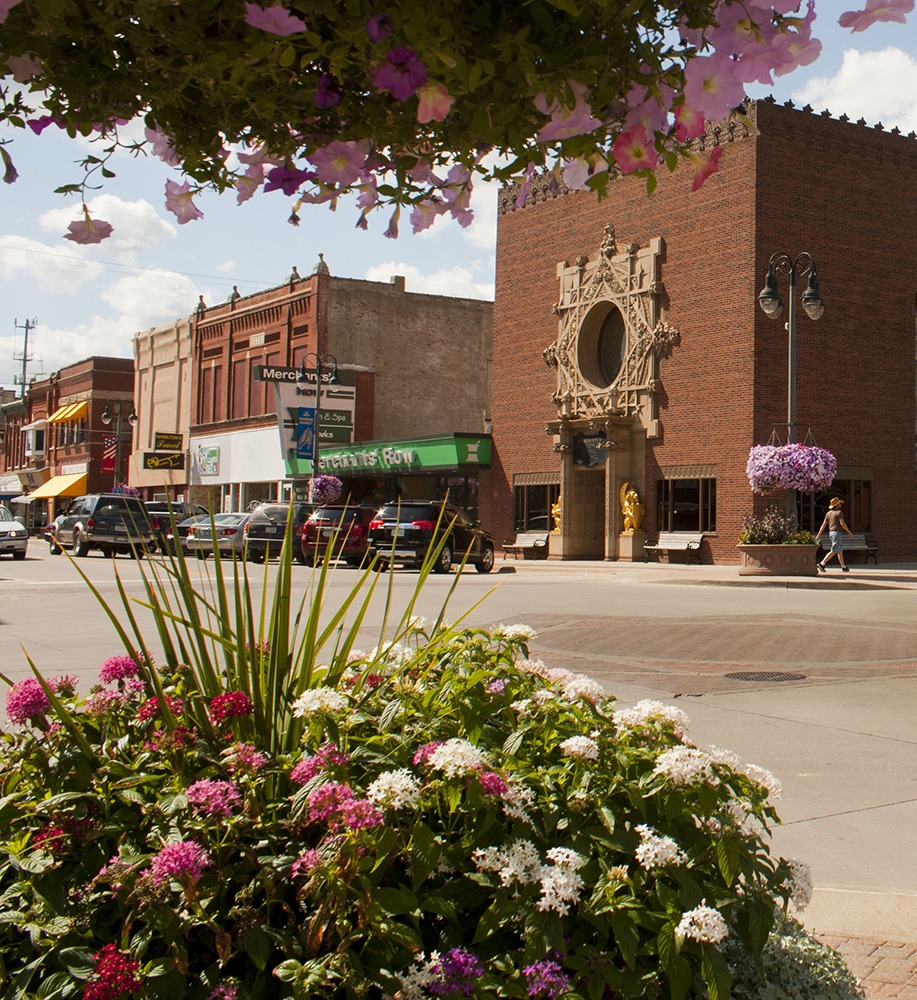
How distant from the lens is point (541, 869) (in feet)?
8.04

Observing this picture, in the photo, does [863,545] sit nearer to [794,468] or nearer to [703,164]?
[794,468]

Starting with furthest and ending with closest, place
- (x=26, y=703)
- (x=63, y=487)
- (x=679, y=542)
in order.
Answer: (x=63, y=487) < (x=679, y=542) < (x=26, y=703)

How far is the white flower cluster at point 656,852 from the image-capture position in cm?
247

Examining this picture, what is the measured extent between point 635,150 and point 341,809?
5.02ft

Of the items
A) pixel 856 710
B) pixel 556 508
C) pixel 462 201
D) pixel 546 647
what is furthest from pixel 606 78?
pixel 556 508

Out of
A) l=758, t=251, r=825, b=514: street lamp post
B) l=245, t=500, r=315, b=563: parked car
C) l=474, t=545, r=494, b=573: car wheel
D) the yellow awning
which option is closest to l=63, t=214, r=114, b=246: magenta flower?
l=758, t=251, r=825, b=514: street lamp post

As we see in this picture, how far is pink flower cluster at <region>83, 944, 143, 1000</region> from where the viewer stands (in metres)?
2.15

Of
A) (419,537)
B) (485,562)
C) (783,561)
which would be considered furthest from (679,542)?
(419,537)

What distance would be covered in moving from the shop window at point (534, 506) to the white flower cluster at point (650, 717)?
A: 36438 millimetres

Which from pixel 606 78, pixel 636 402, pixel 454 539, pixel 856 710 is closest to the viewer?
pixel 606 78

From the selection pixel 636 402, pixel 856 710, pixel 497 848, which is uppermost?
pixel 636 402

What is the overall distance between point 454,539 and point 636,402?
Result: 355 inches

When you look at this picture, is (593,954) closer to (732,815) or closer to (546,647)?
(732,815)

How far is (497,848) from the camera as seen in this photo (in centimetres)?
251
